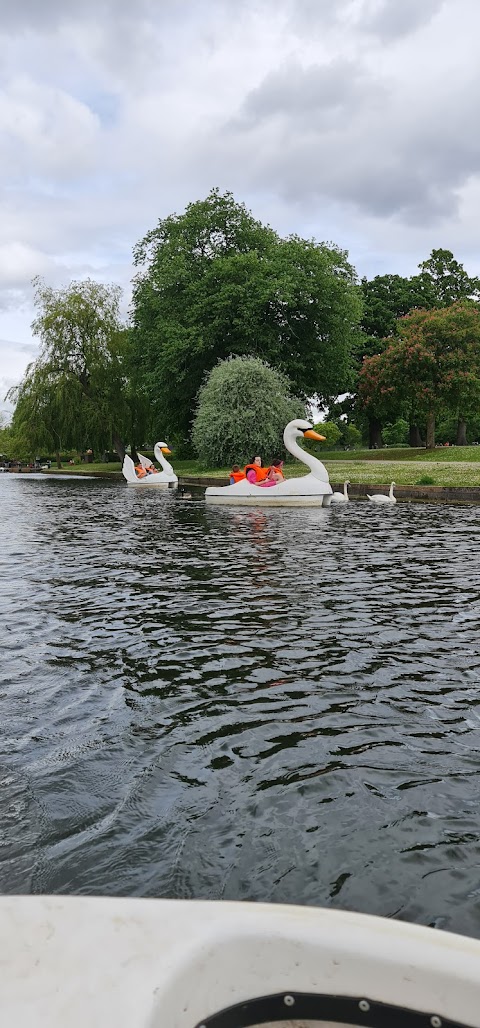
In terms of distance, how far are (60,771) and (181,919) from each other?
2398 mm

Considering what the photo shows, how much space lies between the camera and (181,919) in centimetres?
198

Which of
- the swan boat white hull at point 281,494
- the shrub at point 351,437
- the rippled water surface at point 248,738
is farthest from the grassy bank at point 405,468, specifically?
the rippled water surface at point 248,738

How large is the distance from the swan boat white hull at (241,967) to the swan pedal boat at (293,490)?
772 inches

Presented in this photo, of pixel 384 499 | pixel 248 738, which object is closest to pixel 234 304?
pixel 384 499

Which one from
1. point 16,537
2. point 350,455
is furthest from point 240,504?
point 350,455

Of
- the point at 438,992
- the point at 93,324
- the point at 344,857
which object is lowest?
the point at 344,857

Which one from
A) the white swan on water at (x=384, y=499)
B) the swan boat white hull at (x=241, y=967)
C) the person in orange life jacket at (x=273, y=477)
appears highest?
the person in orange life jacket at (x=273, y=477)

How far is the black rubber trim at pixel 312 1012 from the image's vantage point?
1806 mm

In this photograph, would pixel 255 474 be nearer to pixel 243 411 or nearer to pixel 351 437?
pixel 243 411

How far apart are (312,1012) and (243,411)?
33991mm

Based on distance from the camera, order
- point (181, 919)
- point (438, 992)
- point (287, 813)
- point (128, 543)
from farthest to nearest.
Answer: point (128, 543)
point (287, 813)
point (181, 919)
point (438, 992)

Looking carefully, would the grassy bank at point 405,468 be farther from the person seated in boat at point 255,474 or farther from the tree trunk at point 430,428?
the person seated in boat at point 255,474

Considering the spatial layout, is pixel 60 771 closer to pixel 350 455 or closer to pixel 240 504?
pixel 240 504

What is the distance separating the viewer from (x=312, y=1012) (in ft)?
6.12
